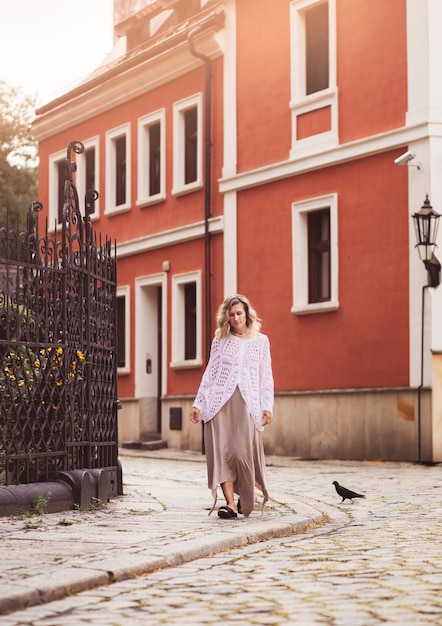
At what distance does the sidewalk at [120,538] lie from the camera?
634cm

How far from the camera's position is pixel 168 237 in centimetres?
2578

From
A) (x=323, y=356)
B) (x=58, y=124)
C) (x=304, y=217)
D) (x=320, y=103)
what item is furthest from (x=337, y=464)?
(x=58, y=124)

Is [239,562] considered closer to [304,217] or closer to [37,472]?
[37,472]

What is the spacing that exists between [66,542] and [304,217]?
14.3 meters

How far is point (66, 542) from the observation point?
8016 millimetres

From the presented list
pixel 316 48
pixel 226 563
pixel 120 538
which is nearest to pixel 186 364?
pixel 316 48

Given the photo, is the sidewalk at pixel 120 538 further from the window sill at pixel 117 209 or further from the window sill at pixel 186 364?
the window sill at pixel 117 209

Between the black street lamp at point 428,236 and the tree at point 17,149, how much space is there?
32124mm

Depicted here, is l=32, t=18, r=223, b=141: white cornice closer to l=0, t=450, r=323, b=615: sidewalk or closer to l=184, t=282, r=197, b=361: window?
l=184, t=282, r=197, b=361: window

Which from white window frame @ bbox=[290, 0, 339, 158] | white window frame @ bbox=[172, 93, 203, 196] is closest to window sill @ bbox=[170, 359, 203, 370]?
white window frame @ bbox=[172, 93, 203, 196]

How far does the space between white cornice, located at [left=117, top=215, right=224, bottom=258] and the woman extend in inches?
528

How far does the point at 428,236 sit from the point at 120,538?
11.3 metres

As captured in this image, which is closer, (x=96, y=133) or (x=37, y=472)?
(x=37, y=472)

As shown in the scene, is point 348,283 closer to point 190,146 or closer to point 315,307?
point 315,307
